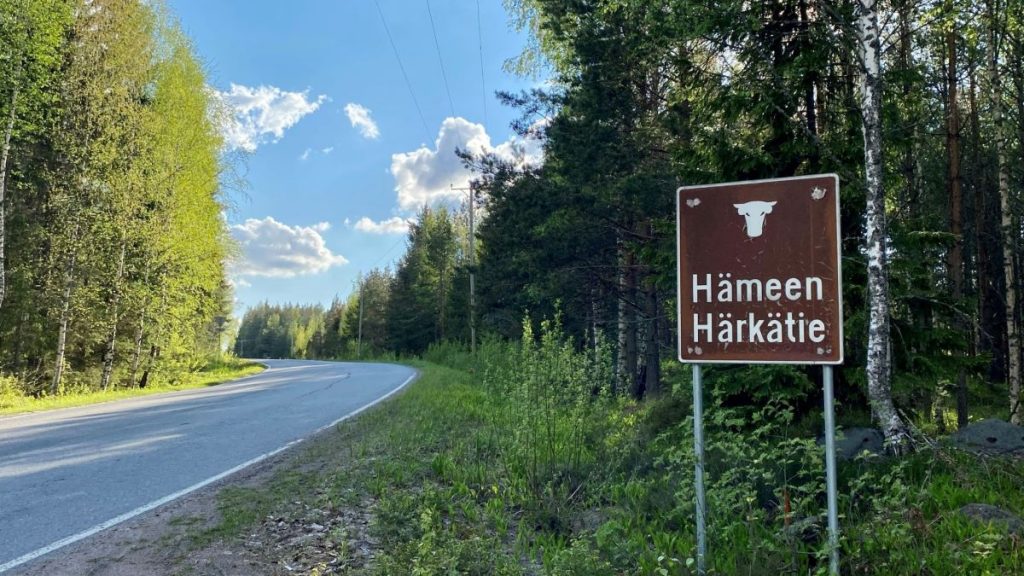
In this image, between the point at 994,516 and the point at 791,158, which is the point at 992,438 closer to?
the point at 994,516

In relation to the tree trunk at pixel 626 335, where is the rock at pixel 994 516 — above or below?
below

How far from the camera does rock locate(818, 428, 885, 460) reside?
549 centimetres

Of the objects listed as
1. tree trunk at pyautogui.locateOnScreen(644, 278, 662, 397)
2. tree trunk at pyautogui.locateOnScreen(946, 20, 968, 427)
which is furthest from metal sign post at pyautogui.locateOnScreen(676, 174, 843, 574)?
tree trunk at pyautogui.locateOnScreen(644, 278, 662, 397)

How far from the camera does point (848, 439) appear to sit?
5.72 m

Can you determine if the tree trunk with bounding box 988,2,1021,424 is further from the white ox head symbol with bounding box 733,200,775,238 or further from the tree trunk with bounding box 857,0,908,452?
the white ox head symbol with bounding box 733,200,775,238

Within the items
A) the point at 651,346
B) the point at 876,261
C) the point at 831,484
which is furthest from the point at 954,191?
the point at 831,484

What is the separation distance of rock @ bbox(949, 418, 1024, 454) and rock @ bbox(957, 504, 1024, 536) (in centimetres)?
157

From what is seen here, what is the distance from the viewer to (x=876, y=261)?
5270 millimetres

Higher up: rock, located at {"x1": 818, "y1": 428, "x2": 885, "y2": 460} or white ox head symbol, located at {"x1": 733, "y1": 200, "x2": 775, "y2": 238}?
white ox head symbol, located at {"x1": 733, "y1": 200, "x2": 775, "y2": 238}

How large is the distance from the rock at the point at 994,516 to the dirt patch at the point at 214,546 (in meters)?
4.23

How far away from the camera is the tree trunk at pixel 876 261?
17.1 feet

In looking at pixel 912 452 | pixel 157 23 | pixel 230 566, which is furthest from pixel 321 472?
pixel 157 23

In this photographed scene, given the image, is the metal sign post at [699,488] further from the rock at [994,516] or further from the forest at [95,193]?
the forest at [95,193]

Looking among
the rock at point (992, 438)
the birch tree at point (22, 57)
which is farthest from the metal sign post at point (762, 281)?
the birch tree at point (22, 57)
